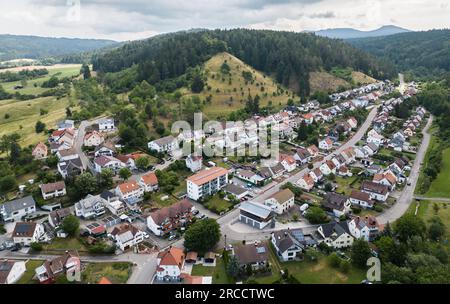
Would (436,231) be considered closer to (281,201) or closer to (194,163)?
(281,201)

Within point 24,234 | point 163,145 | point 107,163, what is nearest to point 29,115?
point 107,163

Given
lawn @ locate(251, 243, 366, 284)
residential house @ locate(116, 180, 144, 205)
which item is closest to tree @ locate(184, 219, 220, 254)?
lawn @ locate(251, 243, 366, 284)

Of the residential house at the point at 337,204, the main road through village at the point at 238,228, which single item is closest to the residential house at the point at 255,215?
the main road through village at the point at 238,228

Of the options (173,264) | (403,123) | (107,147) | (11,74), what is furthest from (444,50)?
(11,74)

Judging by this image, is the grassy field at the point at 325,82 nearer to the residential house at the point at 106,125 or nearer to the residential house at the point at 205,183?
the residential house at the point at 106,125

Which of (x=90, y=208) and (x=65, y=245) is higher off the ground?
(x=90, y=208)

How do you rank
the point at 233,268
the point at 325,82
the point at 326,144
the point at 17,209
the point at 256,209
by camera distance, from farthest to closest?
the point at 325,82, the point at 326,144, the point at 17,209, the point at 256,209, the point at 233,268
